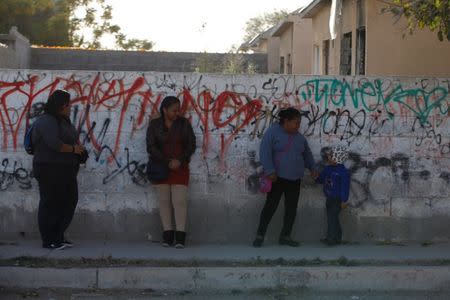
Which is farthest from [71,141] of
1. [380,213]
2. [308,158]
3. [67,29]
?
[67,29]

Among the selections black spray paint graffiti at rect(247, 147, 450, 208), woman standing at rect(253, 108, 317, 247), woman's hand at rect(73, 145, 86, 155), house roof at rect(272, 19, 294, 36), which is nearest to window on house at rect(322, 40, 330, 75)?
house roof at rect(272, 19, 294, 36)

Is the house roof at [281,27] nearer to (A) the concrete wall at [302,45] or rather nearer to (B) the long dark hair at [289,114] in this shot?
(A) the concrete wall at [302,45]

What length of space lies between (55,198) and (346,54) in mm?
9560

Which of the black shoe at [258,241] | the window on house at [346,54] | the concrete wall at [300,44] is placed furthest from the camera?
the concrete wall at [300,44]

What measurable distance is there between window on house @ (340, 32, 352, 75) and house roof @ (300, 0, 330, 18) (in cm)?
169

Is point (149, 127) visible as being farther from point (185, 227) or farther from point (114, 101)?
point (185, 227)

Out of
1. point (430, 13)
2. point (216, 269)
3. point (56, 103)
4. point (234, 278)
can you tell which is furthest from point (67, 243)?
point (430, 13)

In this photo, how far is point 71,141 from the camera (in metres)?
8.45

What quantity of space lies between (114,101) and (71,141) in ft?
2.60

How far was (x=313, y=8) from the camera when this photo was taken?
63.0ft

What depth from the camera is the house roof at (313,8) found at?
1828cm

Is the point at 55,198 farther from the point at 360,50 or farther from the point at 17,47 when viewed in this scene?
the point at 17,47

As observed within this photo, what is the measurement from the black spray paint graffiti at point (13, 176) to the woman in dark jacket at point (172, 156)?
1.45 metres

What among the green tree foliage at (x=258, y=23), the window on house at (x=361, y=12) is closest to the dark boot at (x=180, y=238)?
the window on house at (x=361, y=12)
